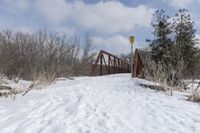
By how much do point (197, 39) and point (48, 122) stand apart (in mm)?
9420

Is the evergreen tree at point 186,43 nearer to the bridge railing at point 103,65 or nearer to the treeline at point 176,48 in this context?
the treeline at point 176,48

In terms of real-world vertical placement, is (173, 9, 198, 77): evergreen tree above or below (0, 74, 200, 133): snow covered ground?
above

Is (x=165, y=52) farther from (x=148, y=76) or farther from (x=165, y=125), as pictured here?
(x=165, y=125)

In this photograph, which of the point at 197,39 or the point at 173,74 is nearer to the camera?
the point at 173,74

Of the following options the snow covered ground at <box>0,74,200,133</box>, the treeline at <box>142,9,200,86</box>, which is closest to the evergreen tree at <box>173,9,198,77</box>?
the treeline at <box>142,9,200,86</box>

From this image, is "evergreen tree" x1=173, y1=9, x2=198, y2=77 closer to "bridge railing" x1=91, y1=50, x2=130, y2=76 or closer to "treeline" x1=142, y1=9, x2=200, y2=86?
"treeline" x1=142, y1=9, x2=200, y2=86

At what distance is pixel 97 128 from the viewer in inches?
202

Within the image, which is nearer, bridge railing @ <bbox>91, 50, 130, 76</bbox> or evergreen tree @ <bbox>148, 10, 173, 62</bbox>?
evergreen tree @ <bbox>148, 10, 173, 62</bbox>

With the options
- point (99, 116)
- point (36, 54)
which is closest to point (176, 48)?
point (99, 116)

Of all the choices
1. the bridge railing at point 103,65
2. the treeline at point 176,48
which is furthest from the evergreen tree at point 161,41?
the bridge railing at point 103,65

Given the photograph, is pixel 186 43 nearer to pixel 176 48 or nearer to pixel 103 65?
pixel 176 48

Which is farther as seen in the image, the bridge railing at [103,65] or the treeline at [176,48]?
the bridge railing at [103,65]

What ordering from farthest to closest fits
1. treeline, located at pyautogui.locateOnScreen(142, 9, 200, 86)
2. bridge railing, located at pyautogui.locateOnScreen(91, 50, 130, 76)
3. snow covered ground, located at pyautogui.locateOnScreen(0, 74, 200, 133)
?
bridge railing, located at pyautogui.locateOnScreen(91, 50, 130, 76) → treeline, located at pyautogui.locateOnScreen(142, 9, 200, 86) → snow covered ground, located at pyautogui.locateOnScreen(0, 74, 200, 133)

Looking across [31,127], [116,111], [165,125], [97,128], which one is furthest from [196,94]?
[31,127]
